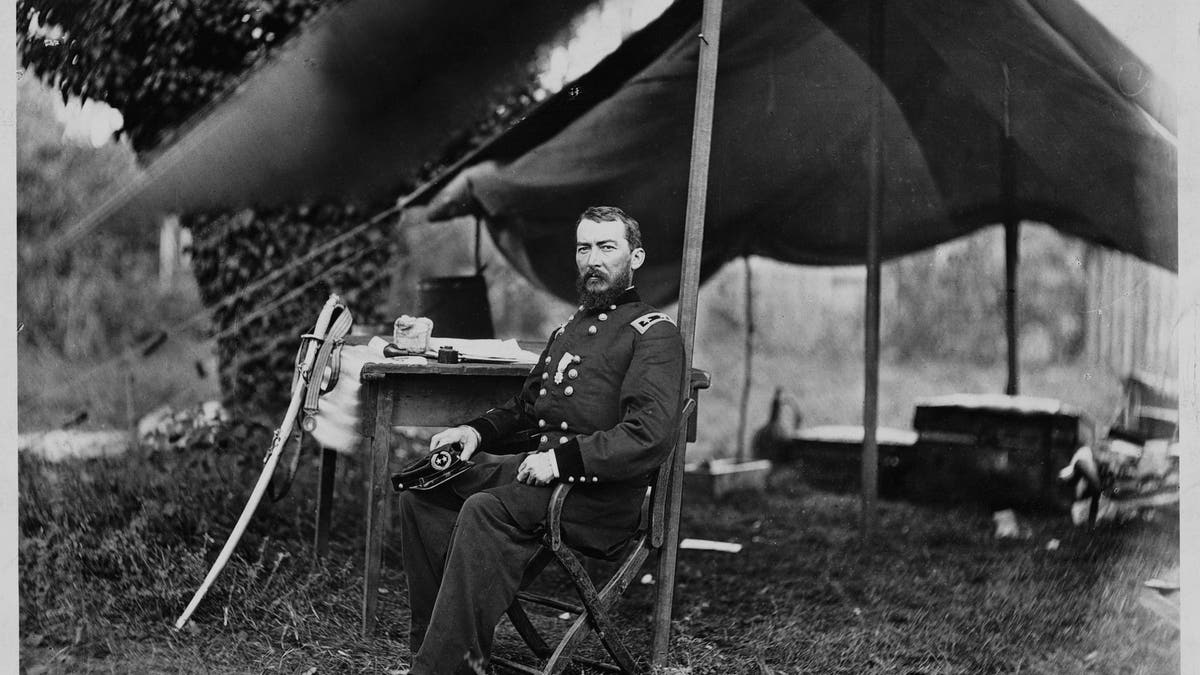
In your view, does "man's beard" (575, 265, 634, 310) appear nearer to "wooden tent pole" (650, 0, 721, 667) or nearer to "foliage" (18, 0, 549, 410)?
"wooden tent pole" (650, 0, 721, 667)

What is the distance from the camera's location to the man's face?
3262 mm

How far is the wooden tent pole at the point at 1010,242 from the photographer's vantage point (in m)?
4.77

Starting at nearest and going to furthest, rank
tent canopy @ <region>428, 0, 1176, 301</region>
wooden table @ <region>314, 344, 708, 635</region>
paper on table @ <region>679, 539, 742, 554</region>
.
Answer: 1. wooden table @ <region>314, 344, 708, 635</region>
2. tent canopy @ <region>428, 0, 1176, 301</region>
3. paper on table @ <region>679, 539, 742, 554</region>

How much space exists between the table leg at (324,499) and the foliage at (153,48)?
5.78 ft

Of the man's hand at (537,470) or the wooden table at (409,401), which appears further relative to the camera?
the wooden table at (409,401)

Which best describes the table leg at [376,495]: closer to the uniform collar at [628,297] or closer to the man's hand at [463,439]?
the man's hand at [463,439]

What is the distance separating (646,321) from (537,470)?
0.57 meters

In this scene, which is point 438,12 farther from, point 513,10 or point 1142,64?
point 1142,64

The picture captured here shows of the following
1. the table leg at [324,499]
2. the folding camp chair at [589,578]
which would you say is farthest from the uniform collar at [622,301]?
the table leg at [324,499]

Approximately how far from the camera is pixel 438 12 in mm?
4711

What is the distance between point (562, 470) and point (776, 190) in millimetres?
2964

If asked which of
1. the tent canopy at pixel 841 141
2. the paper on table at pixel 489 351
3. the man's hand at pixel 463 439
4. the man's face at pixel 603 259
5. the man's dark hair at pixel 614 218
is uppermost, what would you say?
the tent canopy at pixel 841 141

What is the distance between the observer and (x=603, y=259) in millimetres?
3270

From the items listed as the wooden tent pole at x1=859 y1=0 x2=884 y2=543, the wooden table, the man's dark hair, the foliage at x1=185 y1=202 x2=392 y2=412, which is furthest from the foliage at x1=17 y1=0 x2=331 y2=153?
the wooden tent pole at x1=859 y1=0 x2=884 y2=543
